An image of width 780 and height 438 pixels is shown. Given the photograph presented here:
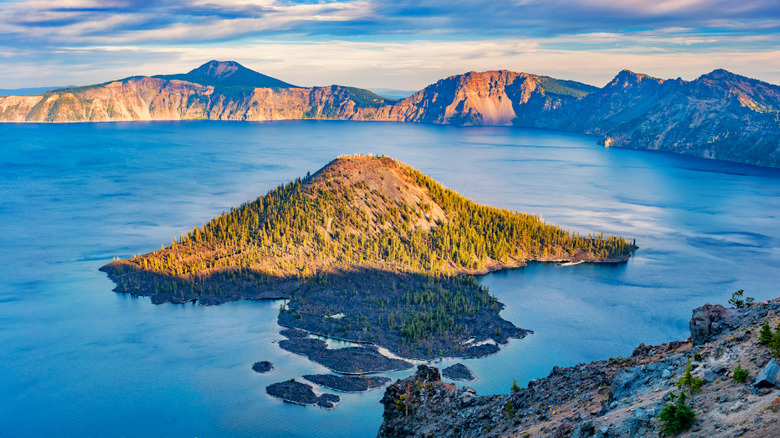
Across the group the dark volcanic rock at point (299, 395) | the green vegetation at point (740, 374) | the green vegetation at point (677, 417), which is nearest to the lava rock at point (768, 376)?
the green vegetation at point (740, 374)

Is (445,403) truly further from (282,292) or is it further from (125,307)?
(125,307)

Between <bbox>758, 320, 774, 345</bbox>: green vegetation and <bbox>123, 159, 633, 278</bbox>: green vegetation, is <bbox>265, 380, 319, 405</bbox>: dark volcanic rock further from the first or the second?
<bbox>758, 320, 774, 345</bbox>: green vegetation

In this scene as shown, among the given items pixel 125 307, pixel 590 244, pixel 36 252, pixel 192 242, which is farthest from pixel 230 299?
pixel 590 244

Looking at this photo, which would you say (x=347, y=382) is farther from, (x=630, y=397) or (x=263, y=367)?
(x=630, y=397)

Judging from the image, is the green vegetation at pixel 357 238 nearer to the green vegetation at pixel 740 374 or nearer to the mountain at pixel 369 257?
the mountain at pixel 369 257

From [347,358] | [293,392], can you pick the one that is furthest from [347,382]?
[293,392]
